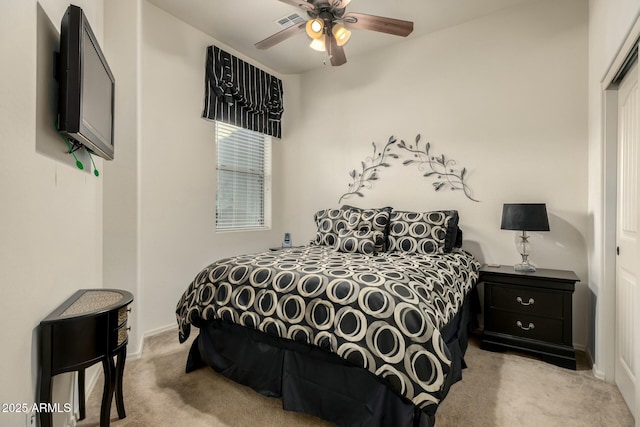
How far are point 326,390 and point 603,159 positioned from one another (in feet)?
7.83

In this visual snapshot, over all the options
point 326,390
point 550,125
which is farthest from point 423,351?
point 550,125

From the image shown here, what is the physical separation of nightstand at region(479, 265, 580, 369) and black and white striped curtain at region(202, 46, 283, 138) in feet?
10.3

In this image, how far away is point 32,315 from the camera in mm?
1163

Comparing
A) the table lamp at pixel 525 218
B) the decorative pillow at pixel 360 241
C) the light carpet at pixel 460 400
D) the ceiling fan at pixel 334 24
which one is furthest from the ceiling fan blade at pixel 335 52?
the light carpet at pixel 460 400

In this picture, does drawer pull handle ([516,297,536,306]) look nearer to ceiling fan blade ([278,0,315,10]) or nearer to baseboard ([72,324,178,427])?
ceiling fan blade ([278,0,315,10])

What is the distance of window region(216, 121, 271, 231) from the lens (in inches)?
147

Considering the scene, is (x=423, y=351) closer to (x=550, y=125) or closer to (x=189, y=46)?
(x=550, y=125)

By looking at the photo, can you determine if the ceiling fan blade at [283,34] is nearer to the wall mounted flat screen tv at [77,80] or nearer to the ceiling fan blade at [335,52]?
the ceiling fan blade at [335,52]

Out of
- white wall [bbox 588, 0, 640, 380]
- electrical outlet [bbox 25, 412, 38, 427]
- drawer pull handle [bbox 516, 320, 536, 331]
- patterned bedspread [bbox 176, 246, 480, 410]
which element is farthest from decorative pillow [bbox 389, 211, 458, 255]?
electrical outlet [bbox 25, 412, 38, 427]

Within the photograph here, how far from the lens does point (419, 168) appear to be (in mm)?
3428

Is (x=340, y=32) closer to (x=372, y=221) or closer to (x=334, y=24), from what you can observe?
(x=334, y=24)

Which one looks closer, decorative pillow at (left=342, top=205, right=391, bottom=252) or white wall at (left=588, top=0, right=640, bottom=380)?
white wall at (left=588, top=0, right=640, bottom=380)

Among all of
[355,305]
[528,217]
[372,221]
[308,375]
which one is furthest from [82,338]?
[528,217]

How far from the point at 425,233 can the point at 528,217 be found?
0.81 meters
